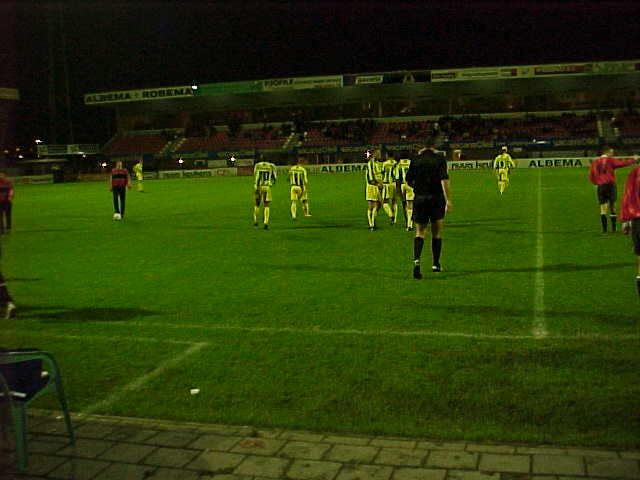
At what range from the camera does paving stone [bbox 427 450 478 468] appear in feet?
13.7

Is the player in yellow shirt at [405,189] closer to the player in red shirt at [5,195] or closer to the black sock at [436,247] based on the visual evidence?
the black sock at [436,247]

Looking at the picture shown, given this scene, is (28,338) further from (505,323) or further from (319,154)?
(319,154)

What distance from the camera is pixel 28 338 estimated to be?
775 centimetres

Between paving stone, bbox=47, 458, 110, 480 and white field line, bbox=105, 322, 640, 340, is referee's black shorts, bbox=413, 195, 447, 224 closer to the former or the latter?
white field line, bbox=105, 322, 640, 340

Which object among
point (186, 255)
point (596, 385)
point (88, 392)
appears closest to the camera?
point (596, 385)

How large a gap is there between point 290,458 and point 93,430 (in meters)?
1.55

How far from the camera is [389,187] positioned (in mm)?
18062

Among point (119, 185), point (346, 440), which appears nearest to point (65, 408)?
point (346, 440)

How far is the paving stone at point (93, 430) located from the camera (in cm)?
489

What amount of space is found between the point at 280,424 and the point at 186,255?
9559 mm

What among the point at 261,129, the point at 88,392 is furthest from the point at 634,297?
the point at 261,129

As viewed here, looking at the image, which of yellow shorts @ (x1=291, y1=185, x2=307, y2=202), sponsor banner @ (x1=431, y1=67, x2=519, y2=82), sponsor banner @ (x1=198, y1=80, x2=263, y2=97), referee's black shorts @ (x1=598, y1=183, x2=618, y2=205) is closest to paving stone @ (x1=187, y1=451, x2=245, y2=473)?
referee's black shorts @ (x1=598, y1=183, x2=618, y2=205)

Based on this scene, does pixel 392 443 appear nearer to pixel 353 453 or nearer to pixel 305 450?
pixel 353 453

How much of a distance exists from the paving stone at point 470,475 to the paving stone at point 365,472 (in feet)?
1.18
